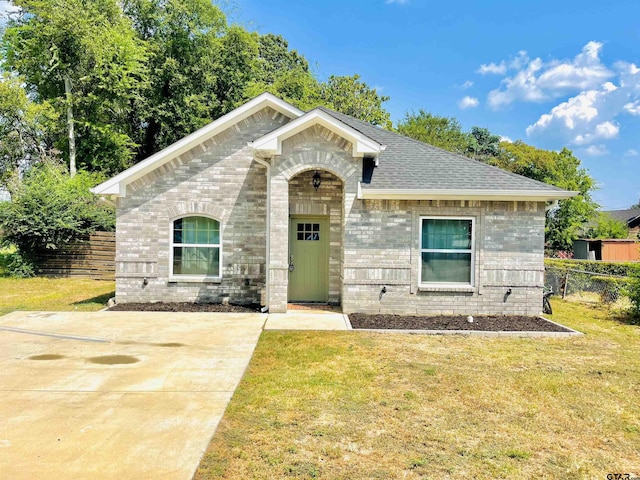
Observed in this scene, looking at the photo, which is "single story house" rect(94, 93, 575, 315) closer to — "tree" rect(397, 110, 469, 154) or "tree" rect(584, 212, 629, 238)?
"tree" rect(397, 110, 469, 154)

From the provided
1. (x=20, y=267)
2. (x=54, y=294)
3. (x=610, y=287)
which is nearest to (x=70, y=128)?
(x=20, y=267)

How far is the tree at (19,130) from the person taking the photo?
2148 centimetres

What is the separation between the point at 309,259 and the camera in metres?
11.2

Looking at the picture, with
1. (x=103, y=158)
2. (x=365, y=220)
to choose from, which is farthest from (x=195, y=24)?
(x=365, y=220)

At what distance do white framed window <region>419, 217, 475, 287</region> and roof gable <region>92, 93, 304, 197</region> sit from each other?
4387mm

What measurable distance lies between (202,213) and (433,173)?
6066mm

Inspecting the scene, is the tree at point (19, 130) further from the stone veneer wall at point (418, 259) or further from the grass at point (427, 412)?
the grass at point (427, 412)

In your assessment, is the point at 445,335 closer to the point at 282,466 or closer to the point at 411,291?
the point at 411,291

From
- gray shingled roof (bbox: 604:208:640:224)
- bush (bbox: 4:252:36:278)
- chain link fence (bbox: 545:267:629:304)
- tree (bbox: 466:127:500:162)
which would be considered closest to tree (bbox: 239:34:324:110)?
bush (bbox: 4:252:36:278)

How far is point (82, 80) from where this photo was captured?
23391mm

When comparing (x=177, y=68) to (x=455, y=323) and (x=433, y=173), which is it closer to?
(x=433, y=173)

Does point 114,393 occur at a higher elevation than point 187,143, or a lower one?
lower

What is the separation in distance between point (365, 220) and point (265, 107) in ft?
14.2

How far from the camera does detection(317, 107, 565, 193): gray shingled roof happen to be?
9.73 meters
